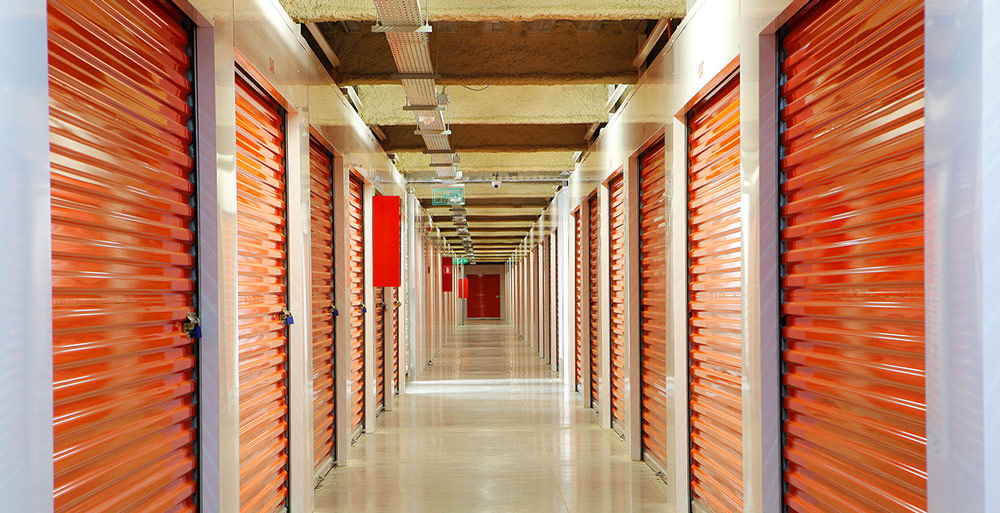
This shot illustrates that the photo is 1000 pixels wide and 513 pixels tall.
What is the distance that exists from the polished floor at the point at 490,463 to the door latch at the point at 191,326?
2339mm

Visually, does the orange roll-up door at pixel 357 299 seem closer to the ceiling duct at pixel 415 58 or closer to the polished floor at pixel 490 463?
the polished floor at pixel 490 463

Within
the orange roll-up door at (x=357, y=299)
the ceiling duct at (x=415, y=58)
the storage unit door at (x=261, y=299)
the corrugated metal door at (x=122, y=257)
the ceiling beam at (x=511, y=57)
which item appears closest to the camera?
the corrugated metal door at (x=122, y=257)

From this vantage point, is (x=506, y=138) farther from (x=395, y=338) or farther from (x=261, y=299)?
(x=261, y=299)

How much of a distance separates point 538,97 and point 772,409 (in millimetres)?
4703

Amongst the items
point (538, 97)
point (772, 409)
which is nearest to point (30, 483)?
point (772, 409)

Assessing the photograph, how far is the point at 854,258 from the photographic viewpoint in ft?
8.45

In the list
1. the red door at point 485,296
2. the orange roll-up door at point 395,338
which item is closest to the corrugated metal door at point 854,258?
the orange roll-up door at point 395,338

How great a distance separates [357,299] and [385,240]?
63cm

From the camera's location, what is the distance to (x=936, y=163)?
182 cm

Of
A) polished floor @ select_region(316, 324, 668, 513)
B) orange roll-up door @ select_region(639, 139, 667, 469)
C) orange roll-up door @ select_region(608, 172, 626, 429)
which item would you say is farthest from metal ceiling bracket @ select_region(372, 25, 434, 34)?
orange roll-up door @ select_region(608, 172, 626, 429)

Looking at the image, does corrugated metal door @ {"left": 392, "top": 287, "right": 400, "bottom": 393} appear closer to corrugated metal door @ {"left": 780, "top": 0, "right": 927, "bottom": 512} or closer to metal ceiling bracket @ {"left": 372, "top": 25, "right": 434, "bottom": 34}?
metal ceiling bracket @ {"left": 372, "top": 25, "right": 434, "bottom": 34}

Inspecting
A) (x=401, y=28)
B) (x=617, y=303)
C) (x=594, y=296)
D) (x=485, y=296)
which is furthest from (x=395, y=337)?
(x=485, y=296)

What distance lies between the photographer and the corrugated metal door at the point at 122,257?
7.12 ft

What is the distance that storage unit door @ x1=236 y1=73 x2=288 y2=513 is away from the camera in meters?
3.89
